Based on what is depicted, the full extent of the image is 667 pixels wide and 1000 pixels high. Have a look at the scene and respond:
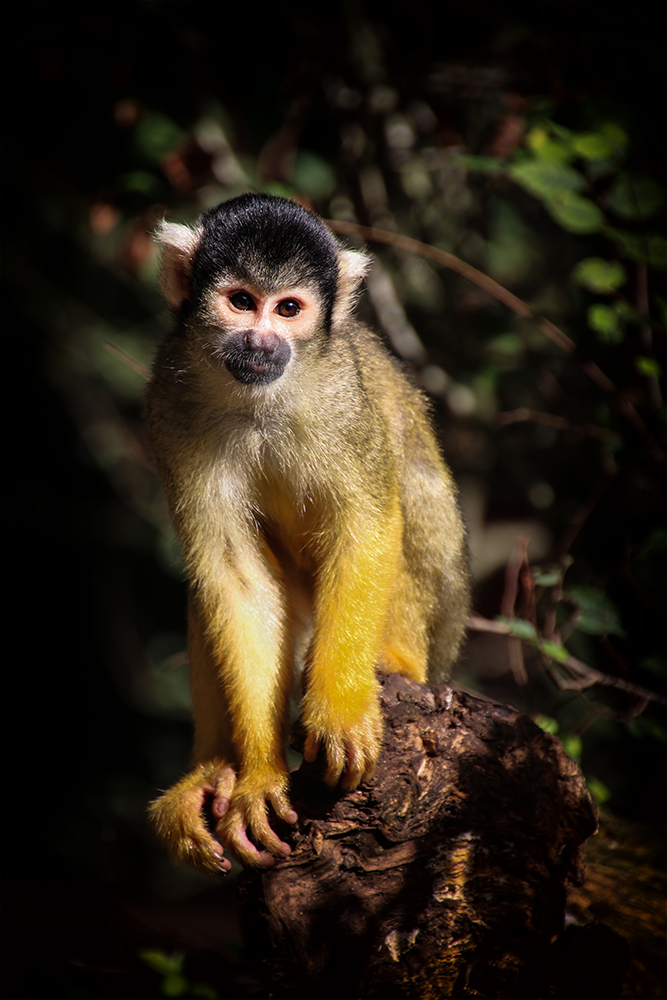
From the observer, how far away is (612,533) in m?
3.73

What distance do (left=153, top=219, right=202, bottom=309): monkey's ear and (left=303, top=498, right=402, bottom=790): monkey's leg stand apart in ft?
2.78

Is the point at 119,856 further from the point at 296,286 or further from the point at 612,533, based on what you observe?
the point at 296,286

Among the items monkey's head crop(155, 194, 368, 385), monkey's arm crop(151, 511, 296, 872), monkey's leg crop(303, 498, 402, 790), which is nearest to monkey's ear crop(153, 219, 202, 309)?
monkey's head crop(155, 194, 368, 385)

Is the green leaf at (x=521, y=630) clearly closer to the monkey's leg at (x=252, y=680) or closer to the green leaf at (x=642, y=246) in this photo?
the monkey's leg at (x=252, y=680)

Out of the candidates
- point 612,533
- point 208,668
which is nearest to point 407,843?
point 208,668

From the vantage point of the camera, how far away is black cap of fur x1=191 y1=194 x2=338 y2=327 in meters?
2.04

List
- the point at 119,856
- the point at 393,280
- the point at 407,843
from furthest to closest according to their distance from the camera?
the point at 119,856 < the point at 393,280 < the point at 407,843

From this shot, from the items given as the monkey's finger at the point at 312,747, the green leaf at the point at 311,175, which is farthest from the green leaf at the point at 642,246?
the monkey's finger at the point at 312,747

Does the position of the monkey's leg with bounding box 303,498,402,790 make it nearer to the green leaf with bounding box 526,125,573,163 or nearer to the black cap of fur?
the black cap of fur

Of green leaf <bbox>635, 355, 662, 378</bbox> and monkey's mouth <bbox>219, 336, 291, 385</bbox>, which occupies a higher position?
green leaf <bbox>635, 355, 662, 378</bbox>

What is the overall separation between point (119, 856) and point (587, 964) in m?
3.84

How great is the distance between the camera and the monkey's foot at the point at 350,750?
1.98 m

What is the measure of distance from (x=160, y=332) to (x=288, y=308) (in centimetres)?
294

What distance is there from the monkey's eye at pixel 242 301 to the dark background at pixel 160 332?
1475mm
